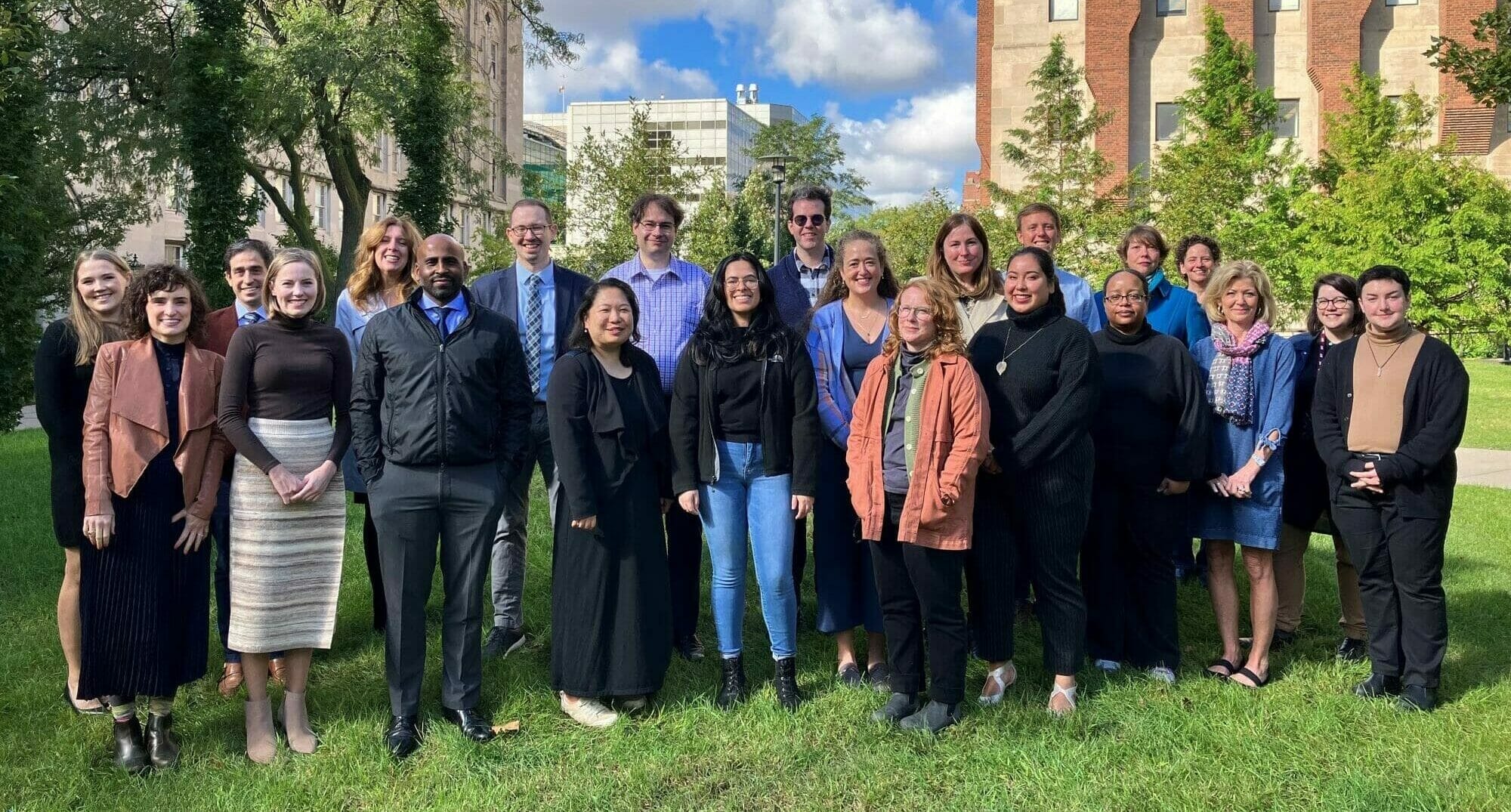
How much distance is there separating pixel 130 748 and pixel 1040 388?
14.2 ft

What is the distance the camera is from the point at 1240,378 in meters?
5.48

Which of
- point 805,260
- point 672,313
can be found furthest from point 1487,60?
point 672,313

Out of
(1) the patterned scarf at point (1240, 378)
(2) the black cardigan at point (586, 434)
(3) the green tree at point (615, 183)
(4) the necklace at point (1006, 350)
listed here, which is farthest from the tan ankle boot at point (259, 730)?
(3) the green tree at point (615, 183)

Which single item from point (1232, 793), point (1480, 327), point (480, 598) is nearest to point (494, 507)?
point (480, 598)

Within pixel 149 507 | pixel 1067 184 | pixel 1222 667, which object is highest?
pixel 1067 184

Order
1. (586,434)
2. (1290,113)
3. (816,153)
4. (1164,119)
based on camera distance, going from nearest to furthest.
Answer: (586,434)
(1290,113)
(1164,119)
(816,153)

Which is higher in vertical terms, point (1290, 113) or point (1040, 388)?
point (1290, 113)

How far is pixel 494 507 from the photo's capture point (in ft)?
15.5

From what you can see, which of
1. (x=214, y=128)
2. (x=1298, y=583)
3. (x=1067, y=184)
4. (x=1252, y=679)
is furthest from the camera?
(x=1067, y=184)

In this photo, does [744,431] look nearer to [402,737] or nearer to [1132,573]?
[402,737]

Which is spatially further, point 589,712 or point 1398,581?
point 1398,581

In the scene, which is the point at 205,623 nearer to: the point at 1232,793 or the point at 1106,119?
the point at 1232,793

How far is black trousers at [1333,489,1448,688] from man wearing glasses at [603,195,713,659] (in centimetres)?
340

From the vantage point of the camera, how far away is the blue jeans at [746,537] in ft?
16.4
